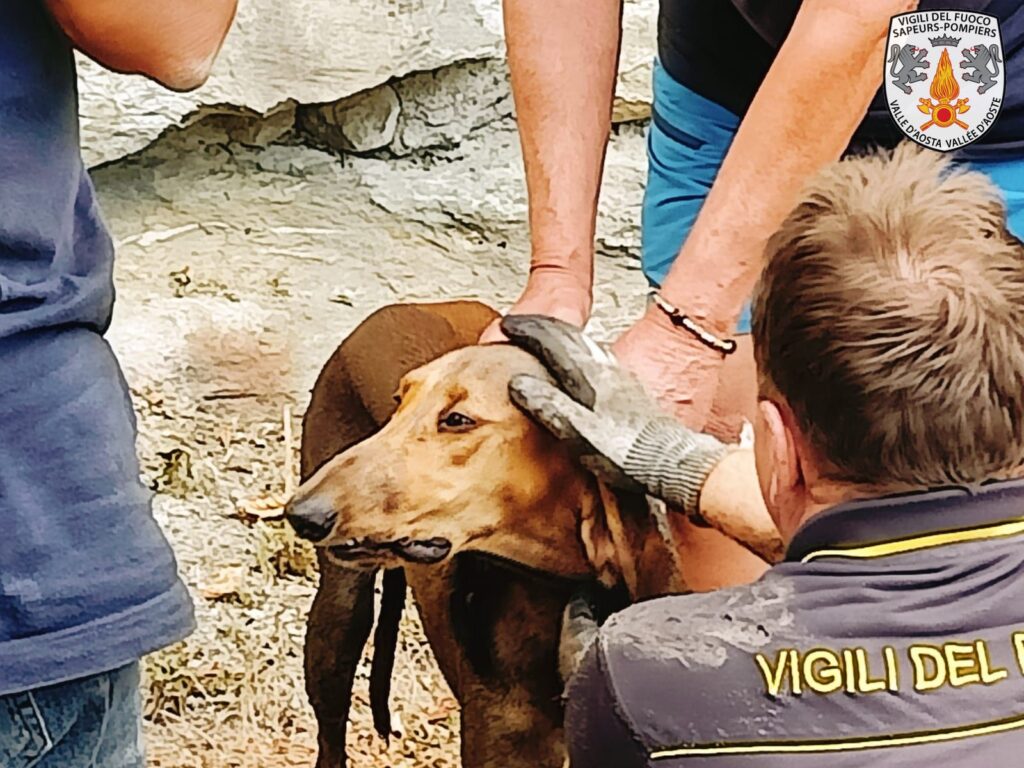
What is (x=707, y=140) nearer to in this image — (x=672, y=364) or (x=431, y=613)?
(x=672, y=364)

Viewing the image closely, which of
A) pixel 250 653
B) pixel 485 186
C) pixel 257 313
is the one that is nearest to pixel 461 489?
pixel 250 653

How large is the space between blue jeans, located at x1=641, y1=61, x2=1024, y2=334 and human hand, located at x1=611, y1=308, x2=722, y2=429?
280 millimetres

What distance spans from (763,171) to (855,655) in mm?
550

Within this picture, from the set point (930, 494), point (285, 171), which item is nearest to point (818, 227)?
point (930, 494)

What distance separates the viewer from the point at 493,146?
3.38m

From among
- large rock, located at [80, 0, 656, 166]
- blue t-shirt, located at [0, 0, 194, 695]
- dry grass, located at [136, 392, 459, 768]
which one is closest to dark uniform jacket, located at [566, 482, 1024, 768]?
blue t-shirt, located at [0, 0, 194, 695]

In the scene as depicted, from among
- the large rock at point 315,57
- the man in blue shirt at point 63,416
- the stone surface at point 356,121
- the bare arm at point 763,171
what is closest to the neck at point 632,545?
the bare arm at point 763,171

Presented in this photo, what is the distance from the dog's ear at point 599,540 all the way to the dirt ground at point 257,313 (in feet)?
3.55

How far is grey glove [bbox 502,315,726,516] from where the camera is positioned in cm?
128

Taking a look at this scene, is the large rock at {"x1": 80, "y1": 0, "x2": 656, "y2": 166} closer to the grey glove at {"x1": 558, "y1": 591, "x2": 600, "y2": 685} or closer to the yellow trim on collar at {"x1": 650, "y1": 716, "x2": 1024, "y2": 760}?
the grey glove at {"x1": 558, "y1": 591, "x2": 600, "y2": 685}

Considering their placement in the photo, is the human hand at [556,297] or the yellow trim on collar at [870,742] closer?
the yellow trim on collar at [870,742]

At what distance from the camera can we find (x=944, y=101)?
4.84 feet

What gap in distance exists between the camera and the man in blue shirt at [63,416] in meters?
0.97

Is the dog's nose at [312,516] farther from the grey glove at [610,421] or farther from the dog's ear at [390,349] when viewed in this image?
the dog's ear at [390,349]
